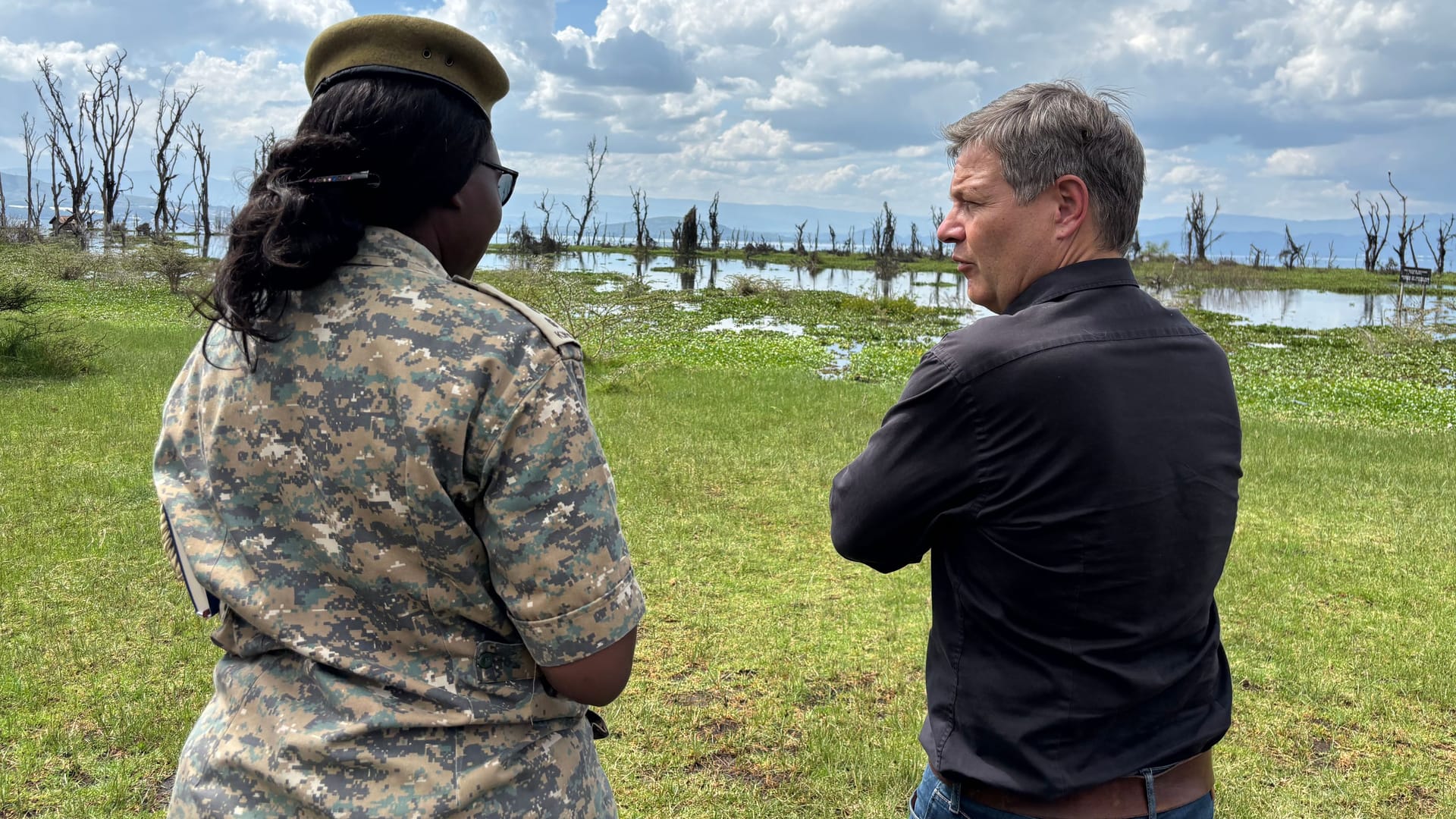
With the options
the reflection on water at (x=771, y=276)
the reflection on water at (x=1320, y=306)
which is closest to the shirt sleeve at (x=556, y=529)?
the reflection on water at (x=1320, y=306)

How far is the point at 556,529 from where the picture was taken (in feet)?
3.26

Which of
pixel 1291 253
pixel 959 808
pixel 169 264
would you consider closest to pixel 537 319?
pixel 959 808

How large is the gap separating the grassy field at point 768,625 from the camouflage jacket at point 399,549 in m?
1.94

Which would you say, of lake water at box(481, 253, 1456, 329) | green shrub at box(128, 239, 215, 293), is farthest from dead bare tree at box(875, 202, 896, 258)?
green shrub at box(128, 239, 215, 293)

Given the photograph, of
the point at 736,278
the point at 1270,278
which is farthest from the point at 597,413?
the point at 1270,278

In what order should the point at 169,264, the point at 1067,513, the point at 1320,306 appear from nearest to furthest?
the point at 1067,513
the point at 169,264
the point at 1320,306

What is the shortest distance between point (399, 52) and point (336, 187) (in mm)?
168

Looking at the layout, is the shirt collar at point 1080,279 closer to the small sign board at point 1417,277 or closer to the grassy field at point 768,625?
the grassy field at point 768,625

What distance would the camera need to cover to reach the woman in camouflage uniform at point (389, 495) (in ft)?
3.25

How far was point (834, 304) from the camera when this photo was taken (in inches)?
1020

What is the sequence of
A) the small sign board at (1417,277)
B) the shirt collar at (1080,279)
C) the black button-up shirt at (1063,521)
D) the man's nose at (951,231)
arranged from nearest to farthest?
the black button-up shirt at (1063,521) → the shirt collar at (1080,279) → the man's nose at (951,231) → the small sign board at (1417,277)

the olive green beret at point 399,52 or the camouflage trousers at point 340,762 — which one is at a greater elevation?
the olive green beret at point 399,52

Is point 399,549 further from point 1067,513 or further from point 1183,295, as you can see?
point 1183,295

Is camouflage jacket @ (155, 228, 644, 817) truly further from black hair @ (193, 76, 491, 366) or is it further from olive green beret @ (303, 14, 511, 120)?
olive green beret @ (303, 14, 511, 120)
